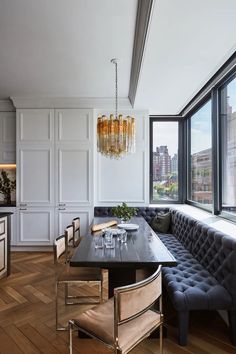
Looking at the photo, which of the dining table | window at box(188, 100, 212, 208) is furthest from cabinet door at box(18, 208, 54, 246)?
window at box(188, 100, 212, 208)

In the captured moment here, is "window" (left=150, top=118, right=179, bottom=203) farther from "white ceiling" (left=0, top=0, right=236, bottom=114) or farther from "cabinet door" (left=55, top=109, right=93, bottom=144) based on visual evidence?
"cabinet door" (left=55, top=109, right=93, bottom=144)

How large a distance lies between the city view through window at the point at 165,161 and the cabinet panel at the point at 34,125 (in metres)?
2.04

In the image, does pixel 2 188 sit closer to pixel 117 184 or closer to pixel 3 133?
pixel 3 133

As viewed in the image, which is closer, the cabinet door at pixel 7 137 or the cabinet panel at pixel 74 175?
the cabinet panel at pixel 74 175

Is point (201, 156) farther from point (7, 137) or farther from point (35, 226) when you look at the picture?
point (7, 137)

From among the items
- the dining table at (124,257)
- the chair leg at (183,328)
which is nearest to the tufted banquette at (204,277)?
the chair leg at (183,328)

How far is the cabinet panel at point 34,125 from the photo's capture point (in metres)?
4.41

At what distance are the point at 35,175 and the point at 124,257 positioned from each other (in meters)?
2.95

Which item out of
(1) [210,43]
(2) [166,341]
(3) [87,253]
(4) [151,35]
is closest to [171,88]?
(1) [210,43]

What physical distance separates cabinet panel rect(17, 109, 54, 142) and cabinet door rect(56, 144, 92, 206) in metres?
0.37

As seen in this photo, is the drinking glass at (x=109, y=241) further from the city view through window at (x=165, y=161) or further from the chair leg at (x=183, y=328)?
the city view through window at (x=165, y=161)

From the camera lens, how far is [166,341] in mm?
2059

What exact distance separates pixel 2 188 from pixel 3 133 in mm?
1023

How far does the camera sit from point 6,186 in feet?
15.4
